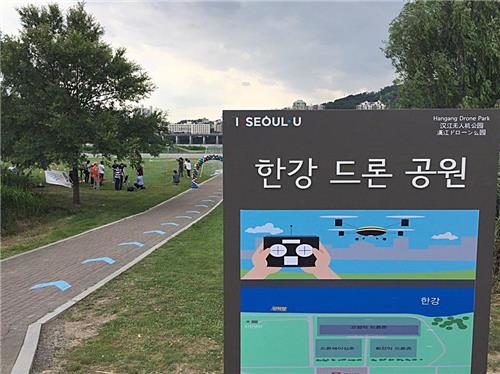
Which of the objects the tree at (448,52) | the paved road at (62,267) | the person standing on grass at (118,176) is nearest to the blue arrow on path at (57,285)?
the paved road at (62,267)

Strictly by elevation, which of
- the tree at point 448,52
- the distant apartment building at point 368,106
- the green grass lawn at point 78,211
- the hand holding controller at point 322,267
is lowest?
the green grass lawn at point 78,211

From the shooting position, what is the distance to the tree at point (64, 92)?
15555 millimetres

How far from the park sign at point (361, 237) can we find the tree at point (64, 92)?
13.1m

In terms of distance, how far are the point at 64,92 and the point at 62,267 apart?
30.8ft

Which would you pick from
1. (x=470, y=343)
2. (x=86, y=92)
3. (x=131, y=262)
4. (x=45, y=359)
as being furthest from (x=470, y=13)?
(x=45, y=359)

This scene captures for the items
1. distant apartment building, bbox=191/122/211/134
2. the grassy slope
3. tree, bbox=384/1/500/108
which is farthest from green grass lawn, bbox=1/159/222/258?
distant apartment building, bbox=191/122/211/134

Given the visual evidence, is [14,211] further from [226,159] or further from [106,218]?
[226,159]

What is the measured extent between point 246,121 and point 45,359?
3541mm

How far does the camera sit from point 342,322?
338 centimetres

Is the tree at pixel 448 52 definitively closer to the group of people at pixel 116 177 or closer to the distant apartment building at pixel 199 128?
the group of people at pixel 116 177

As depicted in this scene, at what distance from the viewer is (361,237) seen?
3.31 meters

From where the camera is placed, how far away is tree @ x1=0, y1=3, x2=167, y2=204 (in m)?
15.6

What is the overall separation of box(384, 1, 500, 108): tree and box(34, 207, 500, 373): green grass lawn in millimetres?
13039

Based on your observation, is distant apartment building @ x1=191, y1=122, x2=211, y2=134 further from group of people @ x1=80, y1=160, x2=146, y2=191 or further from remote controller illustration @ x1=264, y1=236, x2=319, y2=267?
remote controller illustration @ x1=264, y1=236, x2=319, y2=267
